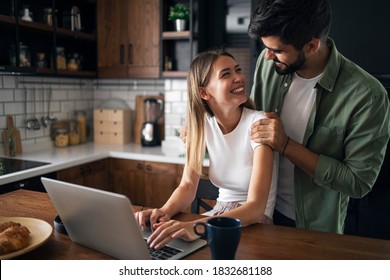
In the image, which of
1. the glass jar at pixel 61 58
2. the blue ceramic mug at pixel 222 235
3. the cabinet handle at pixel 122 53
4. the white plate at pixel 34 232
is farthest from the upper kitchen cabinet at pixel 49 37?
the blue ceramic mug at pixel 222 235

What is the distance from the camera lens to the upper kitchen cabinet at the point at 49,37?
285 centimetres

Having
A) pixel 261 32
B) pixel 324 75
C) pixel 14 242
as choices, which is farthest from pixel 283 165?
pixel 14 242

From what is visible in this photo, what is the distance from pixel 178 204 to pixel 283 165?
1.66 feet

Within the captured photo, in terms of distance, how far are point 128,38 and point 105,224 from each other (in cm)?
281

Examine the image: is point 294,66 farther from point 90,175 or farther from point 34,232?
point 90,175

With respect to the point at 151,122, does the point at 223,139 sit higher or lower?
higher

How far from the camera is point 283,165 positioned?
169 cm

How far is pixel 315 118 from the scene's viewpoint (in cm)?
160

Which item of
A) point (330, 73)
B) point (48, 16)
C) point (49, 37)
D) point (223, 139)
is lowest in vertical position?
point (223, 139)

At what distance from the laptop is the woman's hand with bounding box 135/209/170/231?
16 centimetres

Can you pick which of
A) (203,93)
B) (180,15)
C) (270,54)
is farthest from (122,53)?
(270,54)

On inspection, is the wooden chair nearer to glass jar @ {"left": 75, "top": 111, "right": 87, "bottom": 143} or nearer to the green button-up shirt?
the green button-up shirt

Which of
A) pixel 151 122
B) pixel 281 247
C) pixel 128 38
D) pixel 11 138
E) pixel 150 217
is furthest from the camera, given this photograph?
pixel 151 122
